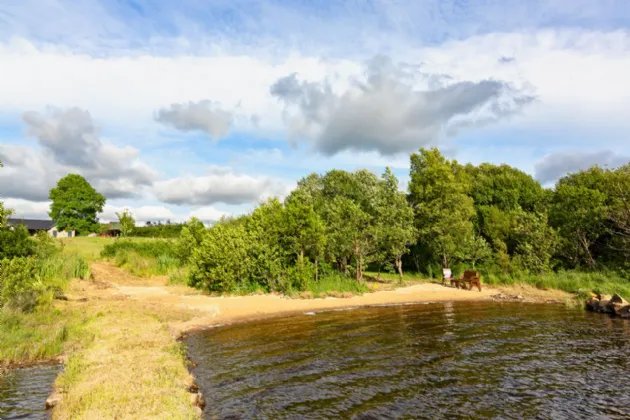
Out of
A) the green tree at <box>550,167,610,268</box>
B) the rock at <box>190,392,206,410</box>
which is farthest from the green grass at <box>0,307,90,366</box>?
the green tree at <box>550,167,610,268</box>

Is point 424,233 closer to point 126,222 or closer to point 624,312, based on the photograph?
point 624,312

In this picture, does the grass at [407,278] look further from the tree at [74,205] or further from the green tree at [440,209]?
the tree at [74,205]

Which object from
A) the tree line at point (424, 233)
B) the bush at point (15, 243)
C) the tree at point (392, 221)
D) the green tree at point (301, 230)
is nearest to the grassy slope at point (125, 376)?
the tree line at point (424, 233)

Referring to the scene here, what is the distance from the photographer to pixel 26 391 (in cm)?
975

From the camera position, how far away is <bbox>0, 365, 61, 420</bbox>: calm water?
27.7 feet

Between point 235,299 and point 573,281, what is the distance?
25711 millimetres

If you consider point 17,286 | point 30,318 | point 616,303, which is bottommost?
point 616,303

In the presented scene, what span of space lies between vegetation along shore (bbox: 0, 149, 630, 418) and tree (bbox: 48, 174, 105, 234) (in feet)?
136

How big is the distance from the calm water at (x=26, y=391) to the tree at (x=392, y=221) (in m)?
24.5

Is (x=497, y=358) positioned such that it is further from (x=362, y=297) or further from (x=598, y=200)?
(x=598, y=200)

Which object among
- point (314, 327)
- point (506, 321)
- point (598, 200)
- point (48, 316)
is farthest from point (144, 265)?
point (598, 200)

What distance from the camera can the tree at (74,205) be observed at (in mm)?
72375

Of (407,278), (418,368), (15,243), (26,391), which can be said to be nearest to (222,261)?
(15,243)

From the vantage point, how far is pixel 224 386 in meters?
10.4
